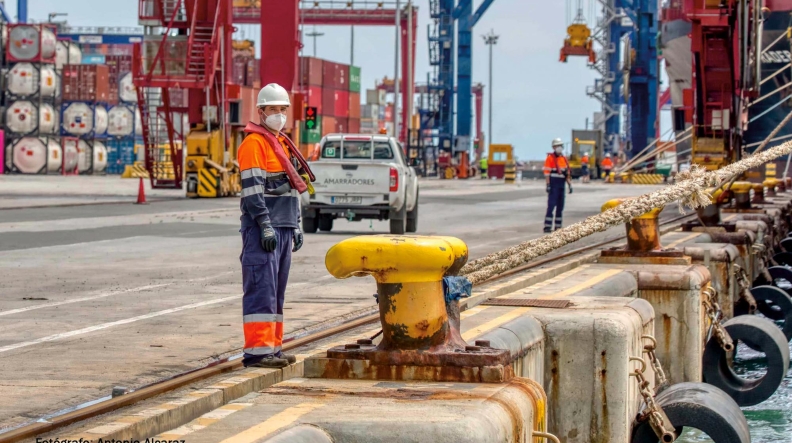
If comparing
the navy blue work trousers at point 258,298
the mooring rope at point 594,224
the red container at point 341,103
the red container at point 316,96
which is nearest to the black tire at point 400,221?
the mooring rope at point 594,224

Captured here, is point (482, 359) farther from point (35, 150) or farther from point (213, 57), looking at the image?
point (35, 150)

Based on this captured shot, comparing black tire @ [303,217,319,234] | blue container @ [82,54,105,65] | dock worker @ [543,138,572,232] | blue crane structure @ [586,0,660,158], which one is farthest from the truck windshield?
blue container @ [82,54,105,65]

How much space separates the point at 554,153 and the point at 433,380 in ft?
65.6

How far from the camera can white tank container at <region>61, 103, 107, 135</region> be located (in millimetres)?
87356

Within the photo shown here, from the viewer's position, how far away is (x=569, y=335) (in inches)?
303

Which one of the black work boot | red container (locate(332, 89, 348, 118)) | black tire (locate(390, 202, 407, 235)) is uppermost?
red container (locate(332, 89, 348, 118))

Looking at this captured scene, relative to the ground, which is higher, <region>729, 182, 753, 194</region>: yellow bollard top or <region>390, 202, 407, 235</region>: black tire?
<region>729, 182, 753, 194</region>: yellow bollard top

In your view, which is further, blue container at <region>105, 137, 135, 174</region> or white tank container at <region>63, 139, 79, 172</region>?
blue container at <region>105, 137, 135, 174</region>

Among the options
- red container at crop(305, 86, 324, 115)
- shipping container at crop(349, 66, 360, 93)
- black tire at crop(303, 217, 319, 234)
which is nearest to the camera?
black tire at crop(303, 217, 319, 234)

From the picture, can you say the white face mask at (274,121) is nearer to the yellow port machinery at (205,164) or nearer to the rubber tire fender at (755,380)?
the rubber tire fender at (755,380)

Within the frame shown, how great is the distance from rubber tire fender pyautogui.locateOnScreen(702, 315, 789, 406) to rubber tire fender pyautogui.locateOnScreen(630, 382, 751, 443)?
11.4 ft

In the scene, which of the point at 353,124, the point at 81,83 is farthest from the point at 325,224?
the point at 353,124

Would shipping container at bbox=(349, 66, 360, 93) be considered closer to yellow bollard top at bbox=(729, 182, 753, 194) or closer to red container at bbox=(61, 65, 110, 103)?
red container at bbox=(61, 65, 110, 103)

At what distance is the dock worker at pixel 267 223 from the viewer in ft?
24.5
